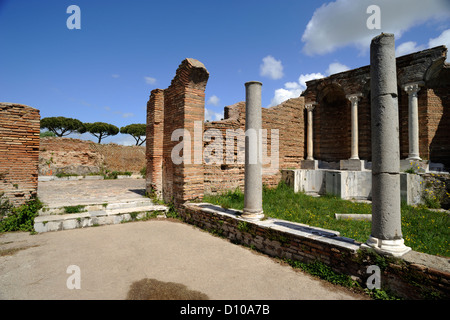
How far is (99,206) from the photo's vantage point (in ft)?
A: 22.6

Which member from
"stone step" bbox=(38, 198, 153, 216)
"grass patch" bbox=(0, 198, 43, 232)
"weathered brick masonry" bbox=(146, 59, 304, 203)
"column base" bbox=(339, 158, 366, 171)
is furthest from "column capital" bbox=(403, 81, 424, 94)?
"grass patch" bbox=(0, 198, 43, 232)

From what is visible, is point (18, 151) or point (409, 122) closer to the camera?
point (18, 151)

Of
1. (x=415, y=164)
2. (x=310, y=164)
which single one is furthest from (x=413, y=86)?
(x=310, y=164)

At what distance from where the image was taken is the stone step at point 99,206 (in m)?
6.38

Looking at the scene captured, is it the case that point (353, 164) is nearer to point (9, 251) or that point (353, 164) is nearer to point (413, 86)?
point (413, 86)

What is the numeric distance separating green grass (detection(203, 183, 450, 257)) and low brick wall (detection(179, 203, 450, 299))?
2.55 feet

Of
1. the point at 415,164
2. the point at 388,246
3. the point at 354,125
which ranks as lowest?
the point at 388,246

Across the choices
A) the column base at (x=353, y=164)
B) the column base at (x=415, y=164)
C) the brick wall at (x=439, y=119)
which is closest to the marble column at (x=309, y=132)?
the column base at (x=353, y=164)

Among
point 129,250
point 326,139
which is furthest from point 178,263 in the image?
point 326,139

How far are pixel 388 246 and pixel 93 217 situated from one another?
262 inches

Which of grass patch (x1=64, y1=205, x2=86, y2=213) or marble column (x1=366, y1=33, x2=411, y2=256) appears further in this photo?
grass patch (x1=64, y1=205, x2=86, y2=213)

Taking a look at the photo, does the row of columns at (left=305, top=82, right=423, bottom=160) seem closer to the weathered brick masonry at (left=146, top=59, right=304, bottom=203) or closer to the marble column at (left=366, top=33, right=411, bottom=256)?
the weathered brick masonry at (left=146, top=59, right=304, bottom=203)

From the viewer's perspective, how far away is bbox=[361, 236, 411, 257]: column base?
123 inches
